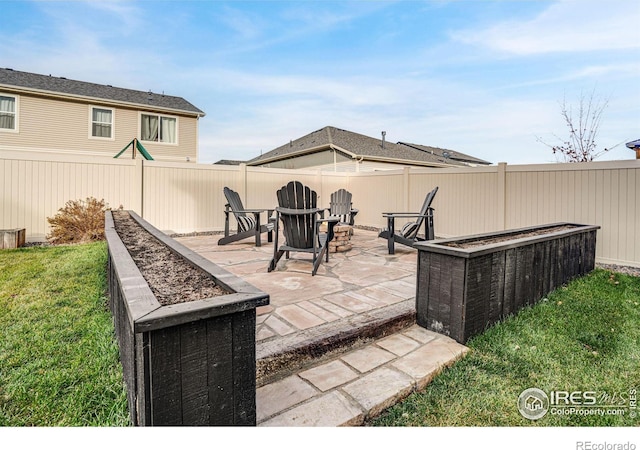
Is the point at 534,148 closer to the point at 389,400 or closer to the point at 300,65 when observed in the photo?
the point at 300,65

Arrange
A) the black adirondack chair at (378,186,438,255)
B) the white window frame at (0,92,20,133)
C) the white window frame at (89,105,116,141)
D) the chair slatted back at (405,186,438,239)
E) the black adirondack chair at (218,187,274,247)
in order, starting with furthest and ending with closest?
1. the white window frame at (89,105,116,141)
2. the white window frame at (0,92,20,133)
3. the black adirondack chair at (218,187,274,247)
4. the chair slatted back at (405,186,438,239)
5. the black adirondack chair at (378,186,438,255)

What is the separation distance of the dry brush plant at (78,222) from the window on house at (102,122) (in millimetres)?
6168

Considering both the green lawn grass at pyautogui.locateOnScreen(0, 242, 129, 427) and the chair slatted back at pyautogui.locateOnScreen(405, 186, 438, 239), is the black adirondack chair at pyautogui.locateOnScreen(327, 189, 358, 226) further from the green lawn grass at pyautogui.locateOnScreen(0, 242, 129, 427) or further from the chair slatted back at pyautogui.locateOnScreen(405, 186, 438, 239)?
the green lawn grass at pyautogui.locateOnScreen(0, 242, 129, 427)

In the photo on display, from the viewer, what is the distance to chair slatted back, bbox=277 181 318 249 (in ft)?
13.3

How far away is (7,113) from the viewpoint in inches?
395

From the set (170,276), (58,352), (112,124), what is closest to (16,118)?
(112,124)

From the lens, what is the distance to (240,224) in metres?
6.00

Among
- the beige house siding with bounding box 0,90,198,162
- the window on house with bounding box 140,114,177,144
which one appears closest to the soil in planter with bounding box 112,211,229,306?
the beige house siding with bounding box 0,90,198,162

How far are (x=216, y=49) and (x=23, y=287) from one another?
183 inches

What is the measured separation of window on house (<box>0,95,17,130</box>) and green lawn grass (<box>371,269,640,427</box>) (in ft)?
43.5

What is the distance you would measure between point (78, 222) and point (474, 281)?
22.0 ft

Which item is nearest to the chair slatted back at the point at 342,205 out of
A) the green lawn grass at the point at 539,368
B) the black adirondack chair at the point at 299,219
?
the black adirondack chair at the point at 299,219

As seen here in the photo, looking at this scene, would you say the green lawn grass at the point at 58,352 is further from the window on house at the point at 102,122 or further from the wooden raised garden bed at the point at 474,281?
the window on house at the point at 102,122

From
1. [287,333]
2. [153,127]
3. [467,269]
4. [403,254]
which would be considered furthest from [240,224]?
[153,127]
